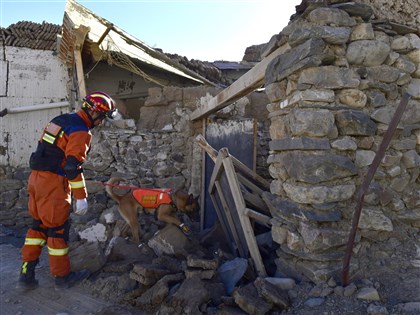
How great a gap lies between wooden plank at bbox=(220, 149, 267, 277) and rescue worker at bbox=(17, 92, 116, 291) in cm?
142

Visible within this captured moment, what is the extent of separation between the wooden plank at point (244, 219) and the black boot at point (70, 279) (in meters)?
1.74

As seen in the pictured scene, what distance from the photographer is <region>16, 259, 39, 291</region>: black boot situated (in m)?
3.32

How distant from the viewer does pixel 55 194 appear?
3.37 metres

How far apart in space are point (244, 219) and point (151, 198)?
1.66 metres

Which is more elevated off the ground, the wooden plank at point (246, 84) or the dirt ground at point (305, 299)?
the wooden plank at point (246, 84)

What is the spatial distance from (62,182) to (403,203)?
3043mm

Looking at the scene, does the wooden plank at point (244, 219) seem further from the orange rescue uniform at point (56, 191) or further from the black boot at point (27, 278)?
the black boot at point (27, 278)

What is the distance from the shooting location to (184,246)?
383 cm

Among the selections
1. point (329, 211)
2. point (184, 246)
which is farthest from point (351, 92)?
point (184, 246)

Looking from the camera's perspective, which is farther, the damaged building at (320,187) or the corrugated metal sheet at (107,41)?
the corrugated metal sheet at (107,41)

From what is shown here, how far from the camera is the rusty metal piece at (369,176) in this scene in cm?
211

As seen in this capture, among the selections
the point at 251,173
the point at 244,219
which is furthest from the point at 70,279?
the point at 251,173

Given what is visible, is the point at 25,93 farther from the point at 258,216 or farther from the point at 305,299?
the point at 305,299

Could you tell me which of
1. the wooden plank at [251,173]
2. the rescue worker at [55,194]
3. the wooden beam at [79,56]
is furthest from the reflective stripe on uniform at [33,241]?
the wooden beam at [79,56]
